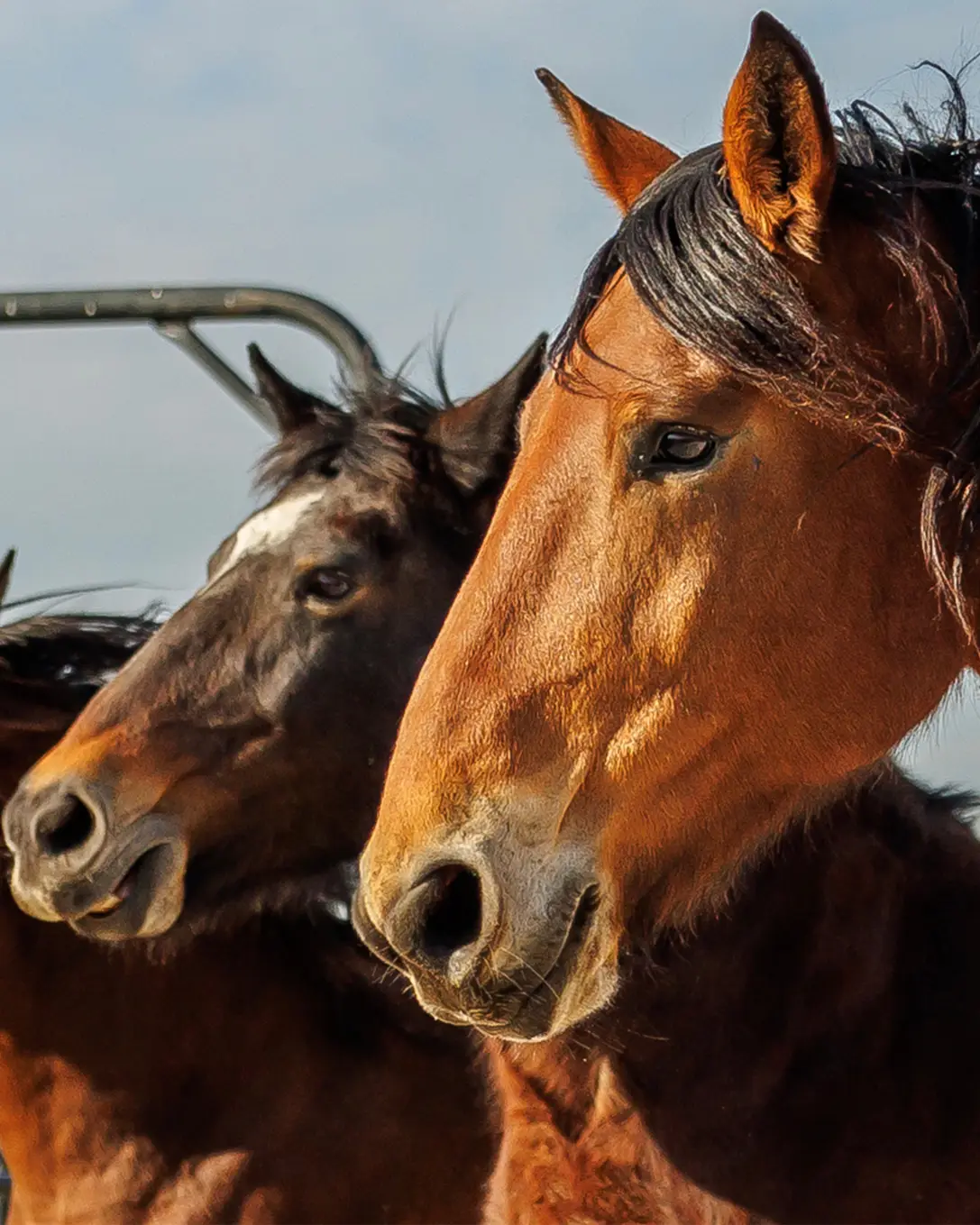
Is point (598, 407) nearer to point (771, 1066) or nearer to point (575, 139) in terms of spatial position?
point (575, 139)

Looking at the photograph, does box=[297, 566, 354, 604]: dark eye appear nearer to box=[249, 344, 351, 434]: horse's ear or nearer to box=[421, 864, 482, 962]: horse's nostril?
box=[249, 344, 351, 434]: horse's ear

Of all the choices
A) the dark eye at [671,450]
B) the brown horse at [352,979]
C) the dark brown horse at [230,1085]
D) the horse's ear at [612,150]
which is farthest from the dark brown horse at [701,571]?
the dark brown horse at [230,1085]

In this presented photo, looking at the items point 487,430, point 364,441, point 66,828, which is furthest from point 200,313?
point 66,828

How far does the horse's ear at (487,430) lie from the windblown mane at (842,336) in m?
1.66

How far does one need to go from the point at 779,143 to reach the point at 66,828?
2.32 meters

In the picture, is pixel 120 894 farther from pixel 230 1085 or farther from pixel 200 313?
pixel 200 313

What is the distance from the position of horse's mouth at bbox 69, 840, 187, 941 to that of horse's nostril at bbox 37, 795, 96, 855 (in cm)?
13

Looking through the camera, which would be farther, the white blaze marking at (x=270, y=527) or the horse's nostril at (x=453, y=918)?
the white blaze marking at (x=270, y=527)

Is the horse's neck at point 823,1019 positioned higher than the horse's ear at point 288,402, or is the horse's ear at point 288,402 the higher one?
the horse's ear at point 288,402

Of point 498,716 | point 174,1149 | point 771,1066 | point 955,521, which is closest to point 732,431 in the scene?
point 955,521

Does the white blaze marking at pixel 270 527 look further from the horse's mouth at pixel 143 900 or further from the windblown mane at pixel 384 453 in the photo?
the horse's mouth at pixel 143 900

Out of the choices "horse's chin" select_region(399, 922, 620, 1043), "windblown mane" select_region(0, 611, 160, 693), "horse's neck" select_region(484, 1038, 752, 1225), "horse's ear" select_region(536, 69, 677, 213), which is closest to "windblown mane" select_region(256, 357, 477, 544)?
"windblown mane" select_region(0, 611, 160, 693)

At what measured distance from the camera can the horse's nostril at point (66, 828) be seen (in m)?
3.76

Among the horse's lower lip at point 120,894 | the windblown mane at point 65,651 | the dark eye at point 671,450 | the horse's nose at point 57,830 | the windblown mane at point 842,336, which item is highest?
the windblown mane at point 842,336
